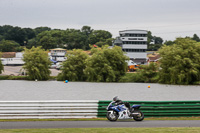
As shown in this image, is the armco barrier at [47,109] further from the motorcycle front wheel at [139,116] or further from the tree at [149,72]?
the tree at [149,72]

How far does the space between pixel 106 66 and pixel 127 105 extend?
Result: 57544 millimetres

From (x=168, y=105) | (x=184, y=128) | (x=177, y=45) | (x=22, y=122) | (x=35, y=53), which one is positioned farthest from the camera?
(x=35, y=53)

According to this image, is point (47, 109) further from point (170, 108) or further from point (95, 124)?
point (170, 108)

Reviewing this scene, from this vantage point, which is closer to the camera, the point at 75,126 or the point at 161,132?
the point at 161,132

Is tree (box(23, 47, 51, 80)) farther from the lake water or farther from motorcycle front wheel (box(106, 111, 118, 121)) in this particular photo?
motorcycle front wheel (box(106, 111, 118, 121))

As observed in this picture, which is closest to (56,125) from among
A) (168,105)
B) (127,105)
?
(127,105)

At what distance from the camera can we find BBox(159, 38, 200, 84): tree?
7144 centimetres

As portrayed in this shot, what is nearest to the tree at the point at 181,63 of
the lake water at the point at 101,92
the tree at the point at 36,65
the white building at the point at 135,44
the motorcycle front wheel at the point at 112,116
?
the lake water at the point at 101,92

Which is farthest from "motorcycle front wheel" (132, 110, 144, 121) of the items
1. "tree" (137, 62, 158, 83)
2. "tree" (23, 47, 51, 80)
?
"tree" (23, 47, 51, 80)

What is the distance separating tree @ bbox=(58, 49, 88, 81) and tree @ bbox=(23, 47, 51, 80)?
4.04 meters

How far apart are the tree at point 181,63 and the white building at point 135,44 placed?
2598 inches

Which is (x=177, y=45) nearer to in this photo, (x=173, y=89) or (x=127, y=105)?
(x=173, y=89)

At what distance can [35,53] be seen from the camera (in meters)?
86.4

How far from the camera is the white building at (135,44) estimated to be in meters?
144
